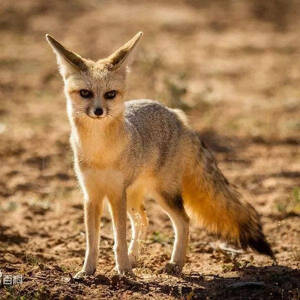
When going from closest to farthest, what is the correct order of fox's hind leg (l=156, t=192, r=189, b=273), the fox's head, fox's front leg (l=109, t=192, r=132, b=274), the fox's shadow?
the fox's shadow, the fox's head, fox's front leg (l=109, t=192, r=132, b=274), fox's hind leg (l=156, t=192, r=189, b=273)

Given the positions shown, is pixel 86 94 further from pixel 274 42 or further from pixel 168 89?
pixel 274 42

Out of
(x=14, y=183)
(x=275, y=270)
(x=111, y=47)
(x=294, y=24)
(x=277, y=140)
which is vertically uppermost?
(x=294, y=24)

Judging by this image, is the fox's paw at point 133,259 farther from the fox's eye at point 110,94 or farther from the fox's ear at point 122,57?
the fox's ear at point 122,57

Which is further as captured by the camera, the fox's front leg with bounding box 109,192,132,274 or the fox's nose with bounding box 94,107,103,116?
the fox's front leg with bounding box 109,192,132,274

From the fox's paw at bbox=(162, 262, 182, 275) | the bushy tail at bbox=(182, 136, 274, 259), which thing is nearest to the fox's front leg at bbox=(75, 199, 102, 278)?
the fox's paw at bbox=(162, 262, 182, 275)

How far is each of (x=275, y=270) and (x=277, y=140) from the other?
14.4 ft

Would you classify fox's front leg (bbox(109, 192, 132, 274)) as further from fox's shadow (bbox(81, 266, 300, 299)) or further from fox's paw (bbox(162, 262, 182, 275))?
fox's paw (bbox(162, 262, 182, 275))

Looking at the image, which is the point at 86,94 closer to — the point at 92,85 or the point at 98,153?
the point at 92,85

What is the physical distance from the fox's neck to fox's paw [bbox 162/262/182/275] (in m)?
1.16

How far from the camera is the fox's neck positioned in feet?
16.3

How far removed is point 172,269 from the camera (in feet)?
18.2

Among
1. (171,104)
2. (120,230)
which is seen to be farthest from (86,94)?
(171,104)

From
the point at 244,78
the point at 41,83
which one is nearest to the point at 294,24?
the point at 244,78

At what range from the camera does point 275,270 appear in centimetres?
532
